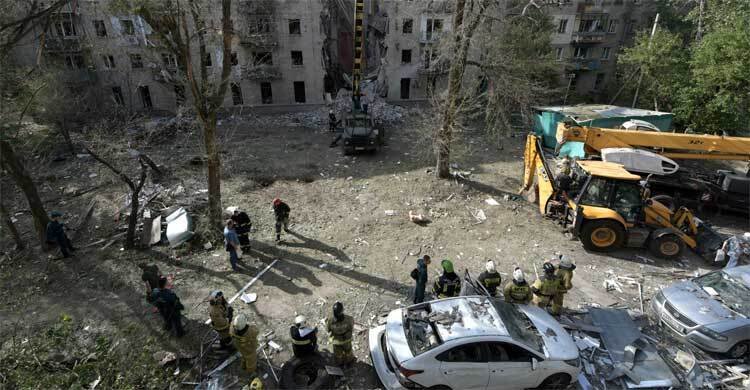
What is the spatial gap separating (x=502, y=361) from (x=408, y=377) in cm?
138

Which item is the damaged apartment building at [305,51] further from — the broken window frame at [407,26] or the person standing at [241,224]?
the person standing at [241,224]

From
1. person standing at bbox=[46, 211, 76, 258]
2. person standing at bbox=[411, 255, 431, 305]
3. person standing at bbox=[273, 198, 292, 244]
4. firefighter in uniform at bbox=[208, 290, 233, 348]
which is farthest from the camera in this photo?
person standing at bbox=[273, 198, 292, 244]

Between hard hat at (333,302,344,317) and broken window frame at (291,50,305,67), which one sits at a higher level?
broken window frame at (291,50,305,67)

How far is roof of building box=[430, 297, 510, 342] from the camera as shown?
539cm

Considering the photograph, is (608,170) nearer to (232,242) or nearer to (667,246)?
(667,246)

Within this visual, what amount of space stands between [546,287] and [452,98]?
7.13m

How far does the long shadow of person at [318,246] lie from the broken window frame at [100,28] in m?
20.1

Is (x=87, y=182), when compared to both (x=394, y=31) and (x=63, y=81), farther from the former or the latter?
(x=394, y=31)

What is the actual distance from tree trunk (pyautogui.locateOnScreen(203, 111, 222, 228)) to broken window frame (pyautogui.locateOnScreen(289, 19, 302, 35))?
52.7ft

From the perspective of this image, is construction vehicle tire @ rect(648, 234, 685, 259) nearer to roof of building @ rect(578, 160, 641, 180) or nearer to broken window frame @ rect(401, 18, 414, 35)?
roof of building @ rect(578, 160, 641, 180)

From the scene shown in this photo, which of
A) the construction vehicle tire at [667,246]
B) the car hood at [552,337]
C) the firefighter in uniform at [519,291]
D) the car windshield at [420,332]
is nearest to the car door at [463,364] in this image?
the car windshield at [420,332]

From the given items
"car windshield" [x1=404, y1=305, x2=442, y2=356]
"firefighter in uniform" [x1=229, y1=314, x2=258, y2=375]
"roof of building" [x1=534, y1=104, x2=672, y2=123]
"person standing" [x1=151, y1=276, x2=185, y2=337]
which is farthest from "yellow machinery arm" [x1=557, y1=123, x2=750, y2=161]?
"person standing" [x1=151, y1=276, x2=185, y2=337]

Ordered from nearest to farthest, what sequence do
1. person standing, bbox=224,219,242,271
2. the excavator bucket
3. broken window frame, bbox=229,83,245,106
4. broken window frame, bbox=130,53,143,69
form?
1. person standing, bbox=224,219,242,271
2. the excavator bucket
3. broken window frame, bbox=130,53,143,69
4. broken window frame, bbox=229,83,245,106

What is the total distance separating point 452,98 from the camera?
39.7 ft
